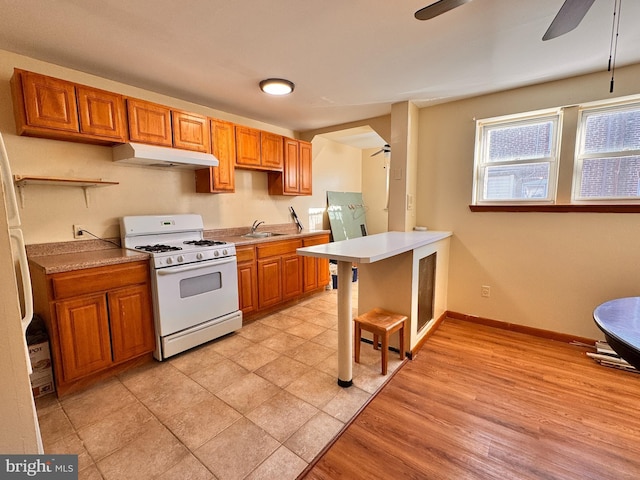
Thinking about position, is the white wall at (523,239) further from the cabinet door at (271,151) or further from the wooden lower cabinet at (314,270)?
the cabinet door at (271,151)

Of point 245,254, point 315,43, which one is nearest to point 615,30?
point 315,43

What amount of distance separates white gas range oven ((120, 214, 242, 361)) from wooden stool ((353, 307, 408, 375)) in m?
1.31

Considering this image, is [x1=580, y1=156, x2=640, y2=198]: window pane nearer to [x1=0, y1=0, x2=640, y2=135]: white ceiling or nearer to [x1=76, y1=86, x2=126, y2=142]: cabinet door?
[x1=0, y1=0, x2=640, y2=135]: white ceiling

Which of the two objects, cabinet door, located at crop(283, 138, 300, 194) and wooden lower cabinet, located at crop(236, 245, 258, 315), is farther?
cabinet door, located at crop(283, 138, 300, 194)

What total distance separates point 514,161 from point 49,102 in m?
4.12

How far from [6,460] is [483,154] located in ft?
13.2

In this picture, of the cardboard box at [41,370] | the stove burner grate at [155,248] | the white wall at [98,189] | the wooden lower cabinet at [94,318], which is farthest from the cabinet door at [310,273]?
the cardboard box at [41,370]

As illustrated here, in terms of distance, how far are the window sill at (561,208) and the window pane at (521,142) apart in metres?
0.52

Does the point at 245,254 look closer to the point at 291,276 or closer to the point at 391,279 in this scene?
the point at 291,276

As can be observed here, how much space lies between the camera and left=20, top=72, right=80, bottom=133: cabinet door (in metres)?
1.97

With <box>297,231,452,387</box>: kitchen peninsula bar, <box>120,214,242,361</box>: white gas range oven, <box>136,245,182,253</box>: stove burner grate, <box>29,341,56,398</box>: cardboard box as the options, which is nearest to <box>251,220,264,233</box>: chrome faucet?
<box>120,214,242,361</box>: white gas range oven

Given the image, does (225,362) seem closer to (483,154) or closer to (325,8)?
(325,8)

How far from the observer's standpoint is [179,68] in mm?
2383

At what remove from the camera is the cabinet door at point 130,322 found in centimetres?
219
